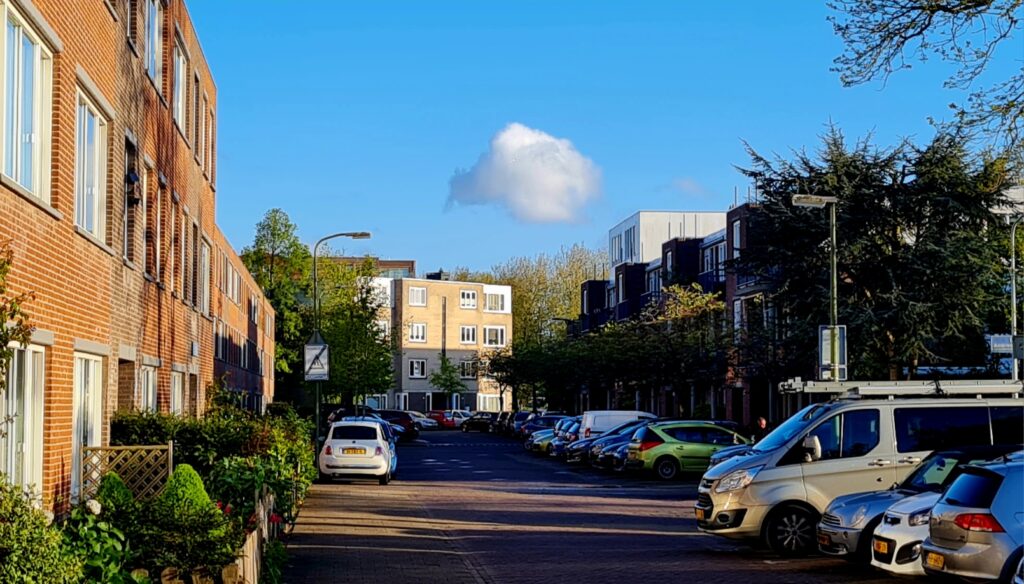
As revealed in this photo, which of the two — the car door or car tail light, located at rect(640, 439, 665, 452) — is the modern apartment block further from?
car tail light, located at rect(640, 439, 665, 452)

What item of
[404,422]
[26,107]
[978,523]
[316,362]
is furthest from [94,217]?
[404,422]

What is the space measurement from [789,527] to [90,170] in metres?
9.88

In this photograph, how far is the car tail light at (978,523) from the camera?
11875 millimetres

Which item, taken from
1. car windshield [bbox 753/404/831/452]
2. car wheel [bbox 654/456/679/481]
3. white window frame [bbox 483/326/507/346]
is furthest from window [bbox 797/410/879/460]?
white window frame [bbox 483/326/507/346]

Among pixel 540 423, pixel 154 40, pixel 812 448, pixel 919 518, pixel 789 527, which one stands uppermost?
pixel 154 40

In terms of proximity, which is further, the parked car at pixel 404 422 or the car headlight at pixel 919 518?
the parked car at pixel 404 422

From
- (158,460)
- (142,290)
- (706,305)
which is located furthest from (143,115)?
(706,305)

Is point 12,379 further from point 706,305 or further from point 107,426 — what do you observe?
point 706,305

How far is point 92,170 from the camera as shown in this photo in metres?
17.7

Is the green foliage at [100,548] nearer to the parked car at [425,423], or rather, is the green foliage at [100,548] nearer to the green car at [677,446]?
the green car at [677,446]

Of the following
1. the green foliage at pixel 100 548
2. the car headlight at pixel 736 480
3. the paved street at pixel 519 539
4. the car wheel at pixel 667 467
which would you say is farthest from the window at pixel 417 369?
the green foliage at pixel 100 548

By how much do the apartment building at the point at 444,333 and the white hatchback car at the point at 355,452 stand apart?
3248 inches

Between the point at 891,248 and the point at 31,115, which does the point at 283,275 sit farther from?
the point at 31,115

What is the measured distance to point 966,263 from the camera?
3994 centimetres
